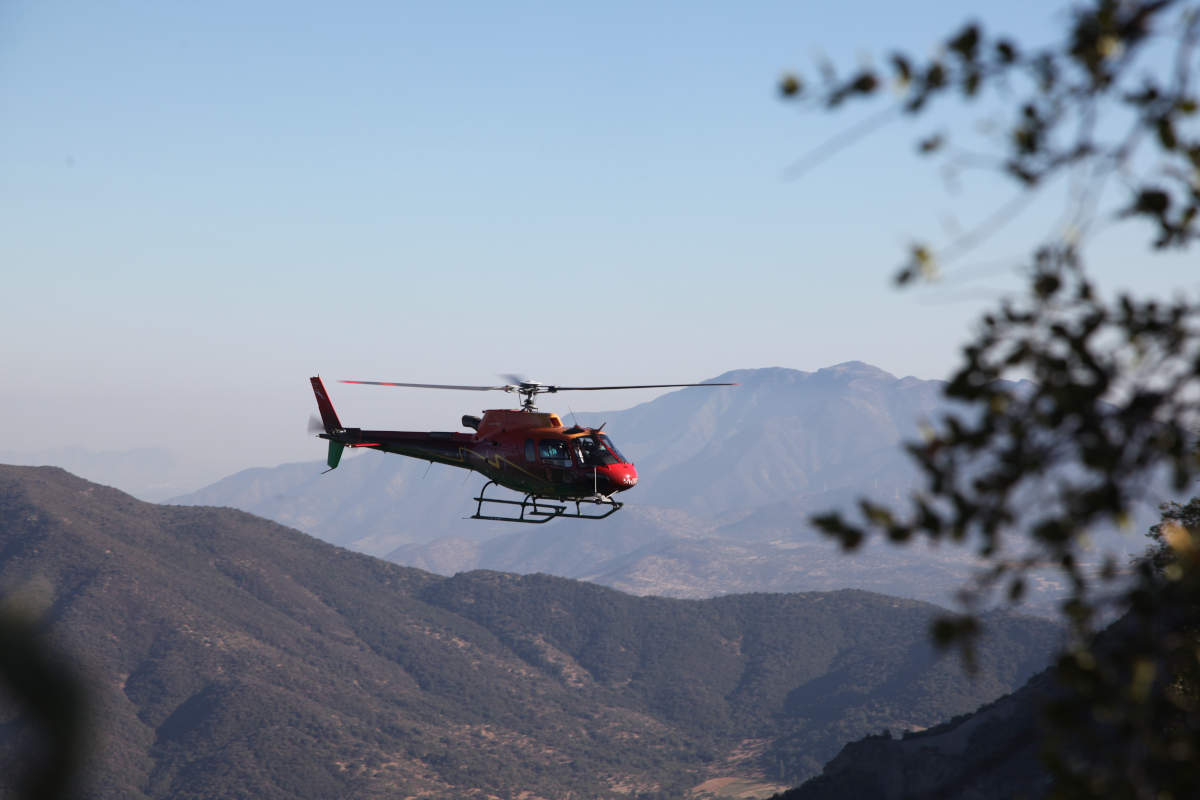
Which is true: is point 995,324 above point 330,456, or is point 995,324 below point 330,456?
below

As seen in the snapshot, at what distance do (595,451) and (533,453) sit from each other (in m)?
2.56

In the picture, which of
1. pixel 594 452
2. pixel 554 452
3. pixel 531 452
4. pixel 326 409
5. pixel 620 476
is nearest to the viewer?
pixel 620 476

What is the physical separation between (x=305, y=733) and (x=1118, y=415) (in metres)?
185

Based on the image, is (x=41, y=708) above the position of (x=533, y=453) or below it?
below

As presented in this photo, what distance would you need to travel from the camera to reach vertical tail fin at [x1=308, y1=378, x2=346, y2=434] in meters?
50.7

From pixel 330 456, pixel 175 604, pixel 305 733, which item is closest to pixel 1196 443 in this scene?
pixel 330 456

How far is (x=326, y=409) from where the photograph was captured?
51094 millimetres

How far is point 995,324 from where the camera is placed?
7914mm

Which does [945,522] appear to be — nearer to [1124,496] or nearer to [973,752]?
[1124,496]

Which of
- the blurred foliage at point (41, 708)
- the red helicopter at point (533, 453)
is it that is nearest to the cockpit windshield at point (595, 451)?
the red helicopter at point (533, 453)

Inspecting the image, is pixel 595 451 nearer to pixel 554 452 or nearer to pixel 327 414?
pixel 554 452

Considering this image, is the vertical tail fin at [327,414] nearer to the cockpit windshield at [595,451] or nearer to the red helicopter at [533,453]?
the red helicopter at [533,453]

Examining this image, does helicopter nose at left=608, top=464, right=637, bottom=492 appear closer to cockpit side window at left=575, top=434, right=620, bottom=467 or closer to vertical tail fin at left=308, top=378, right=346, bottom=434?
cockpit side window at left=575, top=434, right=620, bottom=467

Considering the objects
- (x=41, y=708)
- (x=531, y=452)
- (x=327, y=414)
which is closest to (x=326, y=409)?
(x=327, y=414)
